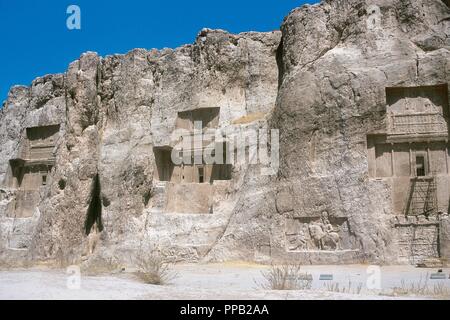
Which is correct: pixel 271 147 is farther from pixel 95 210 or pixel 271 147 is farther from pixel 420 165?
pixel 95 210

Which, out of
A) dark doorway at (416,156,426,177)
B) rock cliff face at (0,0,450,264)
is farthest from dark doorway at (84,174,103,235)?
dark doorway at (416,156,426,177)

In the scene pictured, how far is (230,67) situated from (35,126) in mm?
12071

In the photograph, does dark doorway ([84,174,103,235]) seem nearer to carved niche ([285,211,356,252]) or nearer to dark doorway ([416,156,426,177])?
carved niche ([285,211,356,252])

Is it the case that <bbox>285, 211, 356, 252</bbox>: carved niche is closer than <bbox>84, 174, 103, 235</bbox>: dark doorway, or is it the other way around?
<bbox>285, 211, 356, 252</bbox>: carved niche

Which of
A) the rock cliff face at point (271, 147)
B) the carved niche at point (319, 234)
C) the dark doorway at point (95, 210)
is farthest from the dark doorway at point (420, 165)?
the dark doorway at point (95, 210)

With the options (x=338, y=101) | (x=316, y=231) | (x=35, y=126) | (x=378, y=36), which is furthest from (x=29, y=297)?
(x=35, y=126)

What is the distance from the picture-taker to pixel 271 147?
65.9 feet

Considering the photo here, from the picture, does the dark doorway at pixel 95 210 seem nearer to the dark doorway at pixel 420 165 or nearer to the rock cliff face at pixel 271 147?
the rock cliff face at pixel 271 147

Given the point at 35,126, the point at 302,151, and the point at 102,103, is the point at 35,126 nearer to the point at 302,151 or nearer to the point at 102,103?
the point at 102,103

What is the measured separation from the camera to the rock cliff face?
17.9m

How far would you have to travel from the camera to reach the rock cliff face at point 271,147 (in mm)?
17922

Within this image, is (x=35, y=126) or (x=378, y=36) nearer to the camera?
(x=378, y=36)

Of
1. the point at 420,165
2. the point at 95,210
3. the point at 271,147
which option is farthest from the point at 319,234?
the point at 95,210

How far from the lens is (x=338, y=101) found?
61.4ft
